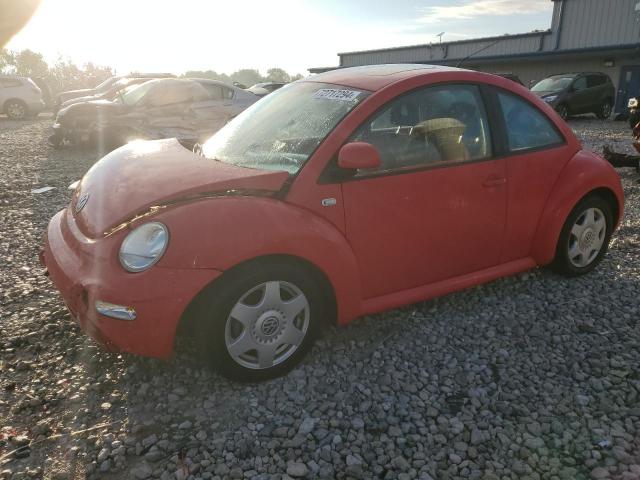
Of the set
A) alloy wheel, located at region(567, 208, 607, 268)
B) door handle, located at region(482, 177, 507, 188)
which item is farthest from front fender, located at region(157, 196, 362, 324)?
alloy wheel, located at region(567, 208, 607, 268)

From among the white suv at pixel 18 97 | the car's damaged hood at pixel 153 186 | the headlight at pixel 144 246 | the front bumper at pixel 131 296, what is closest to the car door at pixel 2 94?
the white suv at pixel 18 97

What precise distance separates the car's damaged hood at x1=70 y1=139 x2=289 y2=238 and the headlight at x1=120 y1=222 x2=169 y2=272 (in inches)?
4.8

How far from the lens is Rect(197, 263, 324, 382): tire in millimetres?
2430

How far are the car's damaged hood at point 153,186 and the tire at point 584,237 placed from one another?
7.77ft

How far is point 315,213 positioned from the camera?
8.67 feet

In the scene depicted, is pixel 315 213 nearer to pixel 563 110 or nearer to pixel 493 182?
pixel 493 182

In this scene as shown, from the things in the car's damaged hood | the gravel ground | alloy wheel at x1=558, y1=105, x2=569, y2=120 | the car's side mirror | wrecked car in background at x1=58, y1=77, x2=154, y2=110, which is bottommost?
the gravel ground

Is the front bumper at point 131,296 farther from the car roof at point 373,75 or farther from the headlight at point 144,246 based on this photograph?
the car roof at point 373,75

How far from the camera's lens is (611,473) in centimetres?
212


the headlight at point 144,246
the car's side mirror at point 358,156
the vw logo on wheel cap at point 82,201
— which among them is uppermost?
the car's side mirror at point 358,156

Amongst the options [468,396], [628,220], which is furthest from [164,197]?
[628,220]

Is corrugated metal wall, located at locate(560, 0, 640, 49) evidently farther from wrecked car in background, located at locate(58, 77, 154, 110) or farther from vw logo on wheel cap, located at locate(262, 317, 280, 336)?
vw logo on wheel cap, located at locate(262, 317, 280, 336)

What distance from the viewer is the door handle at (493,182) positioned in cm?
316

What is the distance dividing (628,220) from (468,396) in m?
4.05
